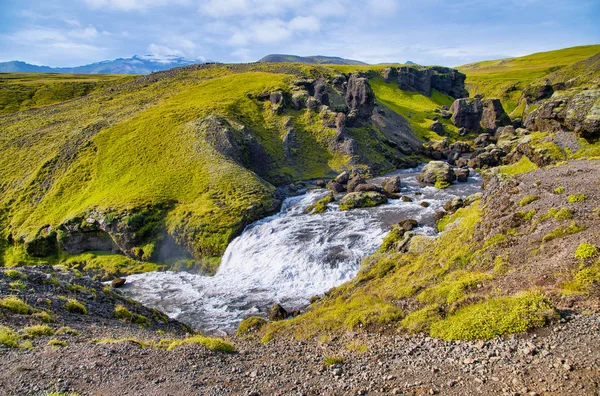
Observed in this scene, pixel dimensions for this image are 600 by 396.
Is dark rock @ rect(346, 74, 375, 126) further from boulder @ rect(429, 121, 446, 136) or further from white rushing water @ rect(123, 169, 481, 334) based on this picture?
white rushing water @ rect(123, 169, 481, 334)

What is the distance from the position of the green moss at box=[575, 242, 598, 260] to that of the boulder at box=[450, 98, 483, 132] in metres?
132

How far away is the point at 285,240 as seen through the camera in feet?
157

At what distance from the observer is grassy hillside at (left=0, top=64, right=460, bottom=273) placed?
5328 centimetres

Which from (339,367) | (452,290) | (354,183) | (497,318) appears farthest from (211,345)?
(354,183)

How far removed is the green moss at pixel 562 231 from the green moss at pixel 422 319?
23.6 ft

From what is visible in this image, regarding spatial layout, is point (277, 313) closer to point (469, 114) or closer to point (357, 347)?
point (357, 347)

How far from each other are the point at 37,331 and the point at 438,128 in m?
130

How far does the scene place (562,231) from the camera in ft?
58.7

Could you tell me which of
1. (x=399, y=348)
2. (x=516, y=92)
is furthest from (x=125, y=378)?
(x=516, y=92)

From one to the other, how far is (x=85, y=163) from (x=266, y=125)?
139 feet

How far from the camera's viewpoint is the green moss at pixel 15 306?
67.8 feet

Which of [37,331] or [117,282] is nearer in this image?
[37,331]

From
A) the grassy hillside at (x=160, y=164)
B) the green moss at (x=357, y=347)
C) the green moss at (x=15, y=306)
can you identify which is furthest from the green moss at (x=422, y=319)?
the grassy hillside at (x=160, y=164)

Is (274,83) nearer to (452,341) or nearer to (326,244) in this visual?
(326,244)
